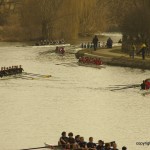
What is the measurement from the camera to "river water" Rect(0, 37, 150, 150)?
1195 inches

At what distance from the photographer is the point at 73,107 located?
37219 mm

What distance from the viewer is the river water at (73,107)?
99.6 feet

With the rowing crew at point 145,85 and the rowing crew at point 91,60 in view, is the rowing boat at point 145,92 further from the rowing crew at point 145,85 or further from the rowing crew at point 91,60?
the rowing crew at point 91,60

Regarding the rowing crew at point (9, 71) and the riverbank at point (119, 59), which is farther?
the riverbank at point (119, 59)

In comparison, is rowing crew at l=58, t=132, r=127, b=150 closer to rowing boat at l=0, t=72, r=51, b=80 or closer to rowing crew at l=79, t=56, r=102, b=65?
rowing boat at l=0, t=72, r=51, b=80

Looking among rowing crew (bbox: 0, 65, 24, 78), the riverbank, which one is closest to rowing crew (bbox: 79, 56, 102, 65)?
the riverbank

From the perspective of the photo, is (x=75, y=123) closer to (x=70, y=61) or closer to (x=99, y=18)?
(x=70, y=61)

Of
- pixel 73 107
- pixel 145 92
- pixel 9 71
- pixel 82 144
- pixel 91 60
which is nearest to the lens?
pixel 82 144

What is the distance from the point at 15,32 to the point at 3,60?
27.3 m

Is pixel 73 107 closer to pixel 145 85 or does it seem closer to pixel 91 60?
pixel 145 85

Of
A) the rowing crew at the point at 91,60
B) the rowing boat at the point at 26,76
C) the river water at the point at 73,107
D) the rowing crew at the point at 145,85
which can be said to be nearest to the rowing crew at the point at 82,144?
the river water at the point at 73,107

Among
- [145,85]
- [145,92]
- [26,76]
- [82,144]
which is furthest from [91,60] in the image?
[82,144]

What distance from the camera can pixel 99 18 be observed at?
3684 inches

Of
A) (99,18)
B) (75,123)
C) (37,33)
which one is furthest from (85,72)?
(99,18)
